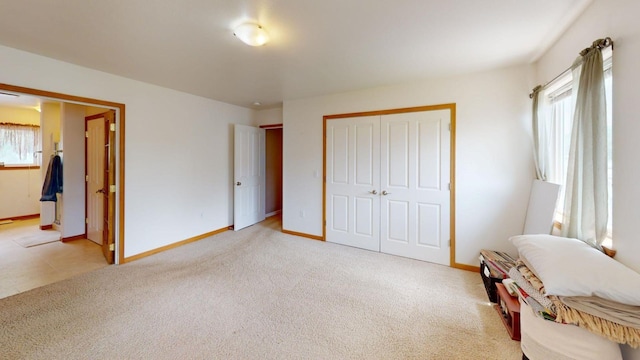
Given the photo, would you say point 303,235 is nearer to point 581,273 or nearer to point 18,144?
point 581,273

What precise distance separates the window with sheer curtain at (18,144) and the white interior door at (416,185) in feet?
25.1

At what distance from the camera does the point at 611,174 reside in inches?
59.4

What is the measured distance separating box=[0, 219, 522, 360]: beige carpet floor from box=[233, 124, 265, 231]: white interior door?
1624mm

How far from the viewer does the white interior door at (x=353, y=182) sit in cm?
370

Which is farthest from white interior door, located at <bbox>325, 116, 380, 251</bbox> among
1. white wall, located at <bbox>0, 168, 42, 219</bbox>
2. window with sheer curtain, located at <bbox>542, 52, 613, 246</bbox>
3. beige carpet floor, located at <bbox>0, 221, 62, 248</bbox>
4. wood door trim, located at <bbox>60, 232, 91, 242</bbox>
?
white wall, located at <bbox>0, 168, 42, 219</bbox>

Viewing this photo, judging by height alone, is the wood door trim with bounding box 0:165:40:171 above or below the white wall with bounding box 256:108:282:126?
below

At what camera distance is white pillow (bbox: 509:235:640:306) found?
3.71 ft

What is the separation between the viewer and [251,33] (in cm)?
197

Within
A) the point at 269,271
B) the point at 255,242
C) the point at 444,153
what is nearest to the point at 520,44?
the point at 444,153

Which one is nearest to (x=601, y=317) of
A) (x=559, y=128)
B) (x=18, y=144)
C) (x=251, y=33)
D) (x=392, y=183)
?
(x=559, y=128)

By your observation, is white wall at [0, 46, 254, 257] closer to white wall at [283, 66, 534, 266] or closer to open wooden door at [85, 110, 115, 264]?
open wooden door at [85, 110, 115, 264]

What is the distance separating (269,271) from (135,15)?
2.75m

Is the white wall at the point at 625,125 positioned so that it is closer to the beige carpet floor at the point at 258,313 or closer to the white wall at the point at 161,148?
the beige carpet floor at the point at 258,313

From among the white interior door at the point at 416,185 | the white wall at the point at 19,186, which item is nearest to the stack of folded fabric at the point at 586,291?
the white interior door at the point at 416,185
